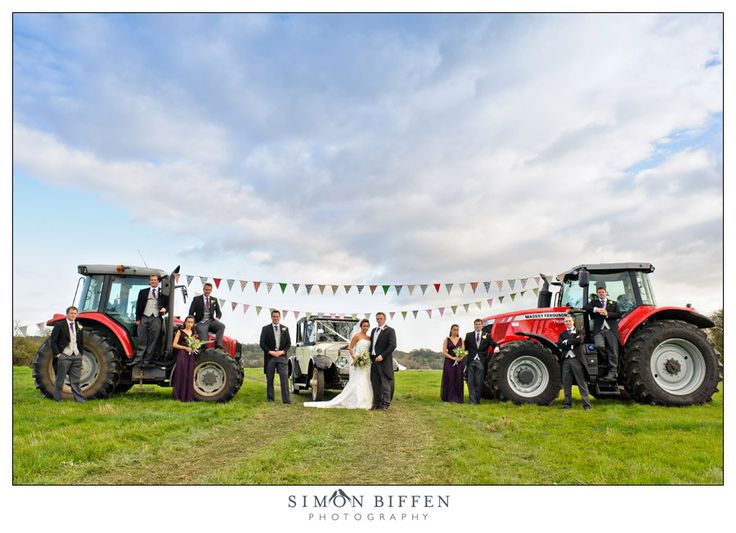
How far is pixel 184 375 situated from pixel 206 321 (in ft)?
4.23

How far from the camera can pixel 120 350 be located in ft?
37.4

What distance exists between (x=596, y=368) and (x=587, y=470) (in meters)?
5.63

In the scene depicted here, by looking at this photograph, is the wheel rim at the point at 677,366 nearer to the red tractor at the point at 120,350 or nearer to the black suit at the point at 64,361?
the red tractor at the point at 120,350

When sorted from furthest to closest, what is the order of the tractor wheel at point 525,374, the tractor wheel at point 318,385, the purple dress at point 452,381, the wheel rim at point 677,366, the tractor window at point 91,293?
the tractor wheel at point 318,385 < the purple dress at point 452,381 < the tractor window at point 91,293 < the tractor wheel at point 525,374 < the wheel rim at point 677,366

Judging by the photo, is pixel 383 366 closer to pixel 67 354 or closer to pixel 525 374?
pixel 525 374

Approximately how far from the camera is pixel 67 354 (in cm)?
1048

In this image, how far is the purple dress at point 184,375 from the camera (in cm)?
1099

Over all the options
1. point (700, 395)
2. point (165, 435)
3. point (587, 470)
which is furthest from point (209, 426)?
point (700, 395)

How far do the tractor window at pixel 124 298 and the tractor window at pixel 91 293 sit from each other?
0.82 feet

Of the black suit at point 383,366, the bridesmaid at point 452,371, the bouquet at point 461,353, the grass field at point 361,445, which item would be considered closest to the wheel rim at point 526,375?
the grass field at point 361,445

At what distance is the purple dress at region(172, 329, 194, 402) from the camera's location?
36.1 ft

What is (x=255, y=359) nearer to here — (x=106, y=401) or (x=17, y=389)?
(x=106, y=401)

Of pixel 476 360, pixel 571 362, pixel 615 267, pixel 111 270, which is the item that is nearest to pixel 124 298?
pixel 111 270

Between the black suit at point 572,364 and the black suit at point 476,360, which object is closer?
the black suit at point 572,364
